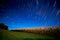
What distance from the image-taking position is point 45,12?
210 inches

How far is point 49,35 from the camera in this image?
5.28 metres

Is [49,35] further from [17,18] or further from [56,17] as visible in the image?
[17,18]

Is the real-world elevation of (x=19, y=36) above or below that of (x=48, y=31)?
below

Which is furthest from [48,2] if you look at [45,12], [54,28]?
[54,28]

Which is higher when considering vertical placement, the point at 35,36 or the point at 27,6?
the point at 27,6

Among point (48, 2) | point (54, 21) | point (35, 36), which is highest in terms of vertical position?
point (48, 2)

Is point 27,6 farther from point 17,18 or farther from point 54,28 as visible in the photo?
point 54,28

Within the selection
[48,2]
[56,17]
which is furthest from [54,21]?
[48,2]

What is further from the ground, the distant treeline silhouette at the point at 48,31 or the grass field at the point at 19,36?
the distant treeline silhouette at the point at 48,31

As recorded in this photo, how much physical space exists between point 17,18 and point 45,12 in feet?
2.08

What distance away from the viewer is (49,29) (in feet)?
17.4

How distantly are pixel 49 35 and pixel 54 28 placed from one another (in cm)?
19

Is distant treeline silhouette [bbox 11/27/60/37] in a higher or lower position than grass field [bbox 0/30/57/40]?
higher

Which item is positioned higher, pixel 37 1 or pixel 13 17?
pixel 37 1
